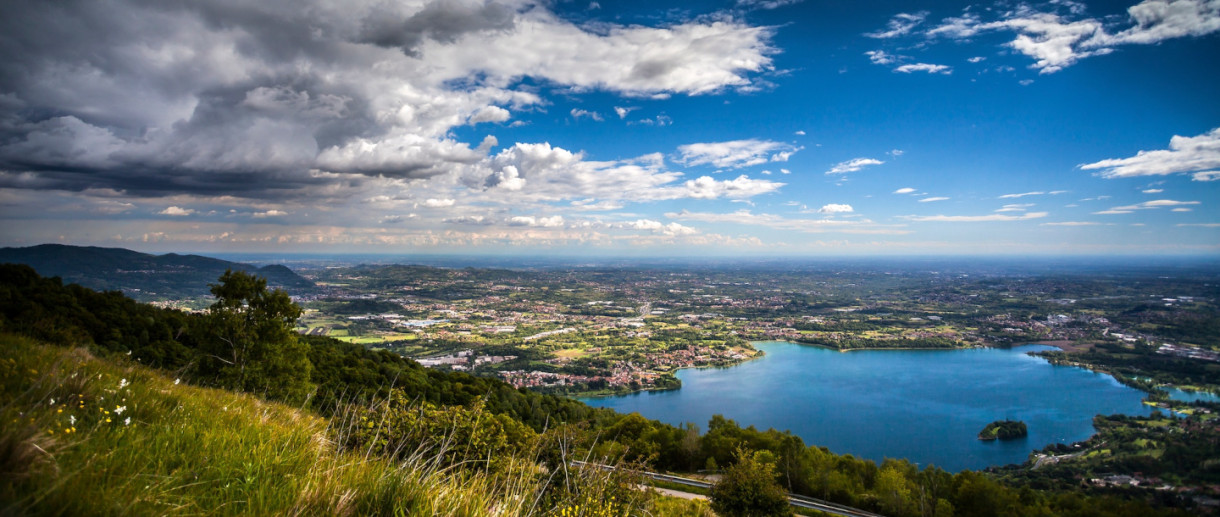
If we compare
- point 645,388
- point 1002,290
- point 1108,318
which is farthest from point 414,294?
point 1002,290

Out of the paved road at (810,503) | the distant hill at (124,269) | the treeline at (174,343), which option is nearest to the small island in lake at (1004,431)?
the paved road at (810,503)

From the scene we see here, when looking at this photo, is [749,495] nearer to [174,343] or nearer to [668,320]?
[174,343]

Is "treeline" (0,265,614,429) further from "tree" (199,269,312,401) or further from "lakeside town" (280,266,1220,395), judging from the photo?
"lakeside town" (280,266,1220,395)

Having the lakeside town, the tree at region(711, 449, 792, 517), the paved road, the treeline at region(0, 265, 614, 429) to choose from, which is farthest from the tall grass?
the lakeside town

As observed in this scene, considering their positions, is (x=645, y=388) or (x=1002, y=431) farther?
(x=645, y=388)

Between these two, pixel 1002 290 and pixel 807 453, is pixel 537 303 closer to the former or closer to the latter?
pixel 807 453

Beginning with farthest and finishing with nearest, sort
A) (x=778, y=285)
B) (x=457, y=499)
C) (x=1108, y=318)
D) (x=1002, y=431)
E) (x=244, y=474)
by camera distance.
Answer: (x=778, y=285), (x=1108, y=318), (x=1002, y=431), (x=457, y=499), (x=244, y=474)

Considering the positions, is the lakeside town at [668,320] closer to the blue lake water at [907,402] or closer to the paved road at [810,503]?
the blue lake water at [907,402]
